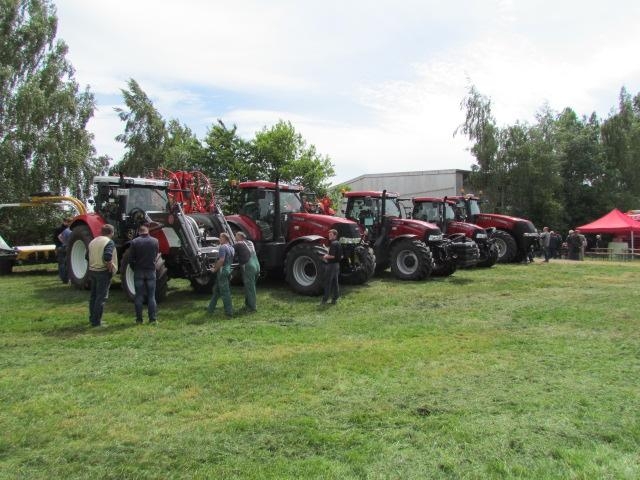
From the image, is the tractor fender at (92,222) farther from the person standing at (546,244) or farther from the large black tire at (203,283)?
the person standing at (546,244)

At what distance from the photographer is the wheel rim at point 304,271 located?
35.1 ft

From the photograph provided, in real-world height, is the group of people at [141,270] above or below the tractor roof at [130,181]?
below

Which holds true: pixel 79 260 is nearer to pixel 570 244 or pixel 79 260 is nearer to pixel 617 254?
pixel 570 244

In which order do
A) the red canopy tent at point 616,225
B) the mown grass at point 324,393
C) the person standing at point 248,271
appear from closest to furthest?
the mown grass at point 324,393 < the person standing at point 248,271 < the red canopy tent at point 616,225

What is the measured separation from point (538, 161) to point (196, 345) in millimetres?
28203

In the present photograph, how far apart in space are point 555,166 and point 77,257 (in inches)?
1055

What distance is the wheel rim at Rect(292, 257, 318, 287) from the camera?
1070cm

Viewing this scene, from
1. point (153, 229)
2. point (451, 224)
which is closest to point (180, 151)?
point (451, 224)

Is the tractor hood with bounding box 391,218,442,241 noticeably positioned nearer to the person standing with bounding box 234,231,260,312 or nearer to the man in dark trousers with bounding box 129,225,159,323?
the person standing with bounding box 234,231,260,312

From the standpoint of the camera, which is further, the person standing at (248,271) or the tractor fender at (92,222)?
the tractor fender at (92,222)

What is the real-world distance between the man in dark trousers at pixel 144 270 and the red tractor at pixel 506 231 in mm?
11407

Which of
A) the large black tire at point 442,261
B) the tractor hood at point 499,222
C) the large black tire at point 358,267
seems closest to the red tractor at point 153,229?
the large black tire at point 358,267

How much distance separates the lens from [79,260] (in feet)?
37.2

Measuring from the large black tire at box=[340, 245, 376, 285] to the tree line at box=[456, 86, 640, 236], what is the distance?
2158 cm
